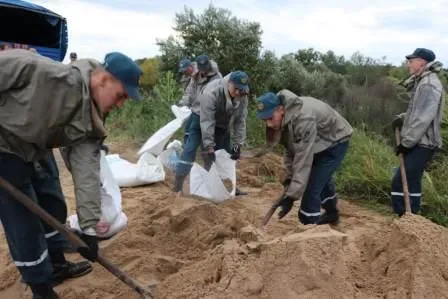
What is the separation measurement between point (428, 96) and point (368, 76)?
345 inches

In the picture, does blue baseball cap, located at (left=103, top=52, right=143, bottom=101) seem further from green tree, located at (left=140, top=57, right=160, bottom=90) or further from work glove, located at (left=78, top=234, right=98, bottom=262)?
green tree, located at (left=140, top=57, right=160, bottom=90)

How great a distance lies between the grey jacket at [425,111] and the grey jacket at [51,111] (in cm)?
295

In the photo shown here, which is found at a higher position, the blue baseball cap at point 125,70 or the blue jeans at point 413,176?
the blue baseball cap at point 125,70

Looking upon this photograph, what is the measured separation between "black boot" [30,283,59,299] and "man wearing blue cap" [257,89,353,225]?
187 centimetres

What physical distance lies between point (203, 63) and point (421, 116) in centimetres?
281

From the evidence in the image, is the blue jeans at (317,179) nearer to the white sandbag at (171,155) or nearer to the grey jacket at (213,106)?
the grey jacket at (213,106)

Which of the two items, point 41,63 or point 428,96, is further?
point 428,96

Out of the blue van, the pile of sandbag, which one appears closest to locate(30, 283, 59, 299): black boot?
the pile of sandbag

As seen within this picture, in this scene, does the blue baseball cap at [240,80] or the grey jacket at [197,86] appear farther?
the grey jacket at [197,86]

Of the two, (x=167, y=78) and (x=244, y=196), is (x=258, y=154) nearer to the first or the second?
(x=244, y=196)

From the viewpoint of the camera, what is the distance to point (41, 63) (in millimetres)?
2678

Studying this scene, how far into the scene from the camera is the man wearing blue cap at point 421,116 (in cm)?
462

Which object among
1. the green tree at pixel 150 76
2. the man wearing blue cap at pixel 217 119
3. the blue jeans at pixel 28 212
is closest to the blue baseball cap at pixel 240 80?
the man wearing blue cap at pixel 217 119

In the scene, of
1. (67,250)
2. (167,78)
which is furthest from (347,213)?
(167,78)
